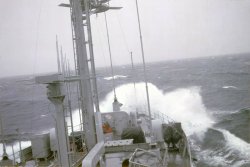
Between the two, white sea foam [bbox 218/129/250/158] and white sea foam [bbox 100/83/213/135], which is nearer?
white sea foam [bbox 218/129/250/158]

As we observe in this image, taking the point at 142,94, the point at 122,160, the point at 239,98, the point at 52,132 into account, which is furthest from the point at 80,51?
the point at 239,98

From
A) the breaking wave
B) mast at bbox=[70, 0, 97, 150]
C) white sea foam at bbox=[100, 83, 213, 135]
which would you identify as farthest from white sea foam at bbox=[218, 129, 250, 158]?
mast at bbox=[70, 0, 97, 150]

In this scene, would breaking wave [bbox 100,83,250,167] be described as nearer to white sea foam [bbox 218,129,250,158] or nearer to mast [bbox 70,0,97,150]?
white sea foam [bbox 218,129,250,158]

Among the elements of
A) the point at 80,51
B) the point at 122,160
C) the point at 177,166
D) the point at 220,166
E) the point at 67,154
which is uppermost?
the point at 80,51

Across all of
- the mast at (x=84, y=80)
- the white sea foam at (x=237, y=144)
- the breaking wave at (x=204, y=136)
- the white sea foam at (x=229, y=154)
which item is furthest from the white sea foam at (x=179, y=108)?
the mast at (x=84, y=80)

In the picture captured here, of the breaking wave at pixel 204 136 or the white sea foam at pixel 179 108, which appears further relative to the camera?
the white sea foam at pixel 179 108

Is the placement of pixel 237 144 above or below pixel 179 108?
below

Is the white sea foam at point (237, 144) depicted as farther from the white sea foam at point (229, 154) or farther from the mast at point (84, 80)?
the mast at point (84, 80)

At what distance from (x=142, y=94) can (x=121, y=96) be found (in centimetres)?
466

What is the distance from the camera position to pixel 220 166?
24469 mm

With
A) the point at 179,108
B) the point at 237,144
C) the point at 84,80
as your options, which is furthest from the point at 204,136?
the point at 84,80

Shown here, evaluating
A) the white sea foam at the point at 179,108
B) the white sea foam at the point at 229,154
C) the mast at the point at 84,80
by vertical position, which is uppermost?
the mast at the point at 84,80

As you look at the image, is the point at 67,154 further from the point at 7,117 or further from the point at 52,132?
the point at 7,117

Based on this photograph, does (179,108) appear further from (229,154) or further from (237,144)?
(229,154)
